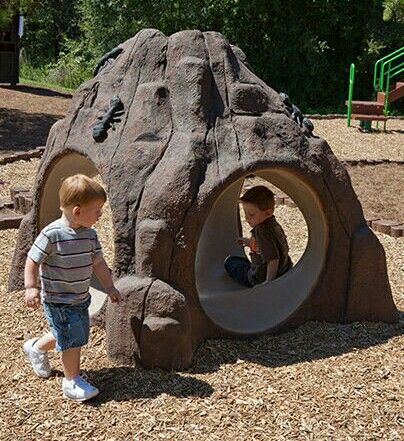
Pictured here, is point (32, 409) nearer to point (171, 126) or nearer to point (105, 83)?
point (171, 126)

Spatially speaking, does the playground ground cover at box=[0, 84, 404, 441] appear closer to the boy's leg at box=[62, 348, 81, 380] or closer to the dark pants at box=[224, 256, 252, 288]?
the boy's leg at box=[62, 348, 81, 380]

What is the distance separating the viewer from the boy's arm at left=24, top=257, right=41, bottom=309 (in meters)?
3.60

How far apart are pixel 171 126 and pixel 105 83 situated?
0.68 metres

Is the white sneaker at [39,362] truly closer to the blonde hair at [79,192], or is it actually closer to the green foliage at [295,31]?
the blonde hair at [79,192]

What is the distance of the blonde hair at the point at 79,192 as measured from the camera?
3.62 metres

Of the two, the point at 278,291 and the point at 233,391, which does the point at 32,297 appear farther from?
the point at 278,291

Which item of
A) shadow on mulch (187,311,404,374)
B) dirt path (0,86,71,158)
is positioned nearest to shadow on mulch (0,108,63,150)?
dirt path (0,86,71,158)

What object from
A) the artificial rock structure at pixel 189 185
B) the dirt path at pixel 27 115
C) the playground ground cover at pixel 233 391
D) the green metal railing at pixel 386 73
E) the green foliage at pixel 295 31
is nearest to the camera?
the playground ground cover at pixel 233 391

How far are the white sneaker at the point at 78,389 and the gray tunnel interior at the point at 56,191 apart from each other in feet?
3.72

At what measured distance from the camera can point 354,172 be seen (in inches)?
437

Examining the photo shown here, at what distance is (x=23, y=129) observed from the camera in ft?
45.8

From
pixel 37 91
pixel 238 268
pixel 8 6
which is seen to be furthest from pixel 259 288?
pixel 37 91

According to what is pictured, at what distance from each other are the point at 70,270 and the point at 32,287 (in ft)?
0.67

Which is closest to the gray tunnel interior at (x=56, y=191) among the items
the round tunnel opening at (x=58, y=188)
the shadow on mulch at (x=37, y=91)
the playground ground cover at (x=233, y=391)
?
the round tunnel opening at (x=58, y=188)
